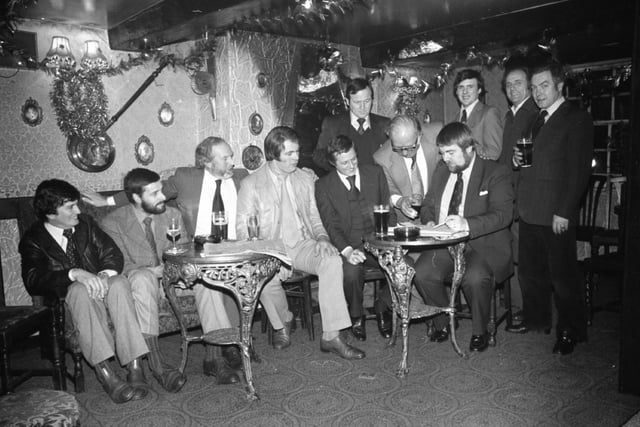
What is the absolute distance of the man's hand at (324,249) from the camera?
3.68 metres

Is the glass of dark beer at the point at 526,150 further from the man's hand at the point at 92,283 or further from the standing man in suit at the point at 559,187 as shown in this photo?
the man's hand at the point at 92,283

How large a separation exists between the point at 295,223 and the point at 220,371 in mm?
1177

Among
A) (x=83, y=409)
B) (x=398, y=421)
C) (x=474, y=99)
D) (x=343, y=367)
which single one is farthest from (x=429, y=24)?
(x=83, y=409)

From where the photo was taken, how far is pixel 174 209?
382 cm

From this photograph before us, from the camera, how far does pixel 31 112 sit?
4.75 m

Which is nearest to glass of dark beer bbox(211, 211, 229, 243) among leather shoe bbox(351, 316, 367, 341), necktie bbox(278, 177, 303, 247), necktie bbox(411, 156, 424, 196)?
necktie bbox(278, 177, 303, 247)

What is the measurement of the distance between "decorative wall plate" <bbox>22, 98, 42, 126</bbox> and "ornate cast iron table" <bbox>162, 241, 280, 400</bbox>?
2.52 metres

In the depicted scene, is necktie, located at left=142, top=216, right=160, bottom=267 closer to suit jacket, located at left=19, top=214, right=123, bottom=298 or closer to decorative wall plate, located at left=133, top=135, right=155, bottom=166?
suit jacket, located at left=19, top=214, right=123, bottom=298

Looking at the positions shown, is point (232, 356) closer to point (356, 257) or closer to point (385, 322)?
point (356, 257)

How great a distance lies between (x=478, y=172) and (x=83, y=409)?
9.23ft

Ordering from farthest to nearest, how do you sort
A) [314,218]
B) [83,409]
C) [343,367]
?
1. [314,218]
2. [343,367]
3. [83,409]

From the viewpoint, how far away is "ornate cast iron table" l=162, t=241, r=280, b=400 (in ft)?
9.64

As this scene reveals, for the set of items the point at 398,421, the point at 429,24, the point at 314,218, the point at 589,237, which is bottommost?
the point at 398,421

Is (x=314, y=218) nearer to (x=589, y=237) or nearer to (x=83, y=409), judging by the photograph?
(x=83, y=409)
